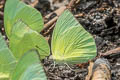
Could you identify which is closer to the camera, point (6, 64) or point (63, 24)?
point (6, 64)

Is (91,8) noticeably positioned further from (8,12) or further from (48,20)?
(8,12)

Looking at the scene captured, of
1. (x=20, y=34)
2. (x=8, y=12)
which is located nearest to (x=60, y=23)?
(x=20, y=34)

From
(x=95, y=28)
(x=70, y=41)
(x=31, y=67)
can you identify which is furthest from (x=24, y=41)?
(x=95, y=28)

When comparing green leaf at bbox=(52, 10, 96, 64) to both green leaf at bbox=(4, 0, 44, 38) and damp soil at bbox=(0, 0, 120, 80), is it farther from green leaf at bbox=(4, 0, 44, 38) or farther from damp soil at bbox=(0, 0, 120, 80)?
green leaf at bbox=(4, 0, 44, 38)

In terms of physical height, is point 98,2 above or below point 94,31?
above

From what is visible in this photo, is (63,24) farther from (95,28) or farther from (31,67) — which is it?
(31,67)

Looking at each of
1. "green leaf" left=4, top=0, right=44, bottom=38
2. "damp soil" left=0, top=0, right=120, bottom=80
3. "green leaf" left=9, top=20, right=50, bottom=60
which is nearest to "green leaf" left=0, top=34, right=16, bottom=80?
"green leaf" left=9, top=20, right=50, bottom=60
